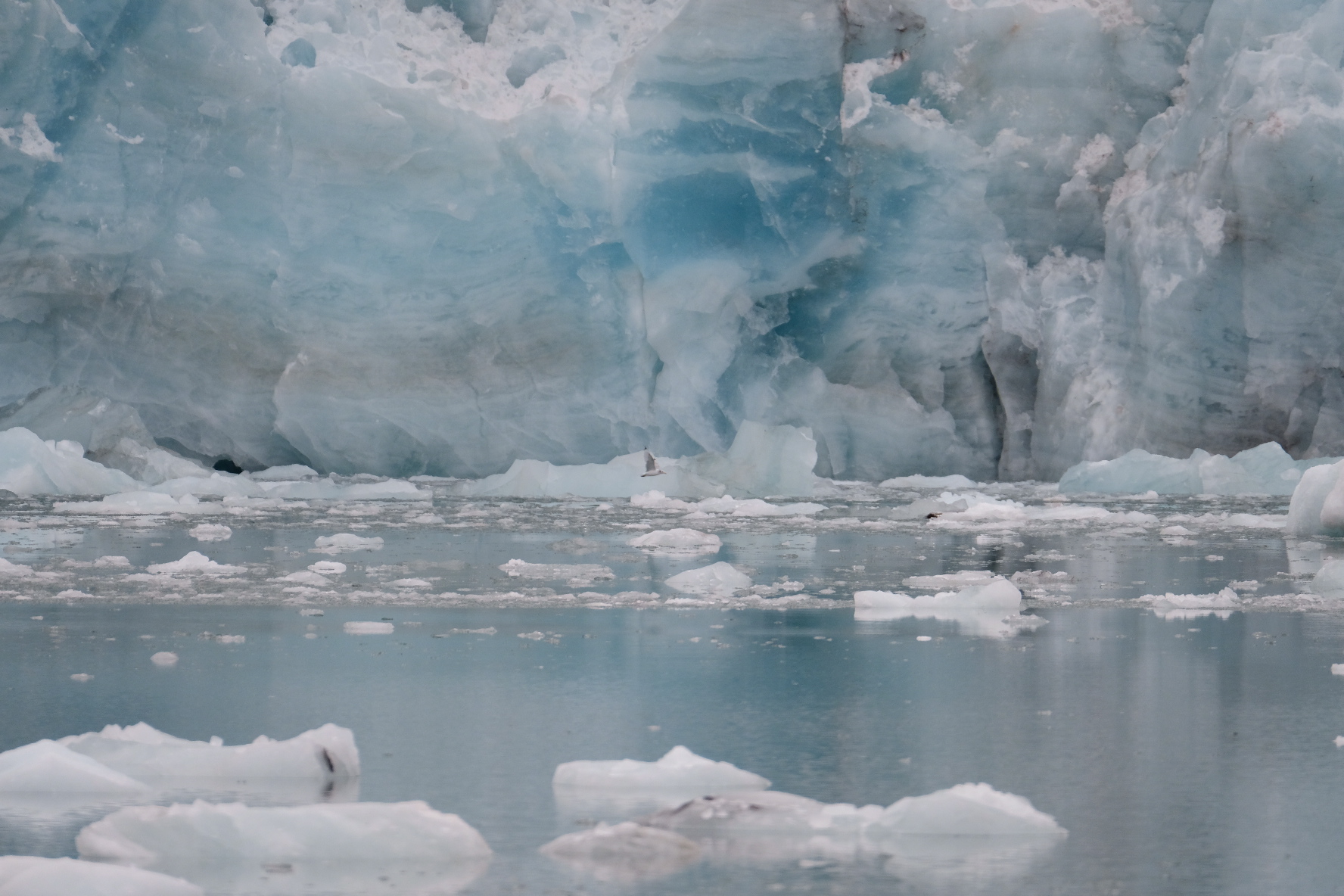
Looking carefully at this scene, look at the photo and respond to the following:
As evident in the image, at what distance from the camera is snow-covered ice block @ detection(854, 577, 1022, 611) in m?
4.65

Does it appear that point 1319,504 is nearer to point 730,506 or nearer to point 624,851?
point 730,506

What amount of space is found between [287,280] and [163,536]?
5936mm

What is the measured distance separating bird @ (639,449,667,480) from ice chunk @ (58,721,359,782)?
9503mm

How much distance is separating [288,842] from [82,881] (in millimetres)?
300

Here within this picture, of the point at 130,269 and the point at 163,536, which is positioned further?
the point at 130,269

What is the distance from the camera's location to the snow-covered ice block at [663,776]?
2316mm

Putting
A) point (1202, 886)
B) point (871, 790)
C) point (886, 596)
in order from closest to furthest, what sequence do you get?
point (1202, 886), point (871, 790), point (886, 596)

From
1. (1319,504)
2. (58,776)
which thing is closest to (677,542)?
(1319,504)

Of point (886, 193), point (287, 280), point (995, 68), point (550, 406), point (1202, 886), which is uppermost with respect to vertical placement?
point (995, 68)

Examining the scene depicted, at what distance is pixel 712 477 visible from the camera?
1203 cm

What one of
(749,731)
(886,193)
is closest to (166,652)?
(749,731)

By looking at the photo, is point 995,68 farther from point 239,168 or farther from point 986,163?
point 239,168

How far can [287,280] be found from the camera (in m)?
12.9

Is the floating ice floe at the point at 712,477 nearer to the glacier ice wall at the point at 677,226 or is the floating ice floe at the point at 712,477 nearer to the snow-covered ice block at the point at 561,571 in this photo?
the glacier ice wall at the point at 677,226
